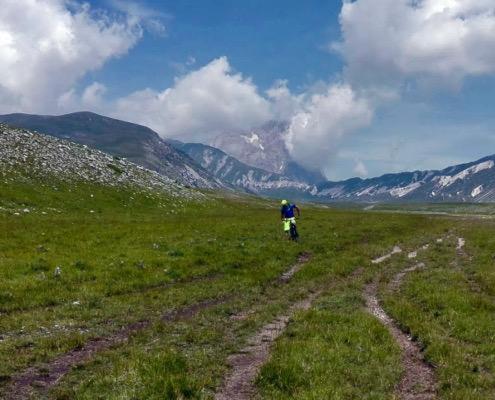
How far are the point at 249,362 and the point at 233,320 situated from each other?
15.1ft

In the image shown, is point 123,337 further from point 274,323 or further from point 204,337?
point 274,323

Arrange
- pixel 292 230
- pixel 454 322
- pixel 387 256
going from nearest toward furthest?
pixel 454 322 → pixel 387 256 → pixel 292 230

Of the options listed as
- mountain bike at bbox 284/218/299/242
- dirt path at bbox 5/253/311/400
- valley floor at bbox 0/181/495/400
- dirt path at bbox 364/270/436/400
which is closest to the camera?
dirt path at bbox 364/270/436/400

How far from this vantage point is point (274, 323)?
16.9 meters

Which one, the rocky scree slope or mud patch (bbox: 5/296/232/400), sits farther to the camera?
the rocky scree slope

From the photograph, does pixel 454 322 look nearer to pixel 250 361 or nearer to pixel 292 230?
pixel 250 361

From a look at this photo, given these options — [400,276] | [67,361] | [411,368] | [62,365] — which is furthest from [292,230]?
[62,365]

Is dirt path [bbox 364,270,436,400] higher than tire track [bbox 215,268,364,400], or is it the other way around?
tire track [bbox 215,268,364,400]

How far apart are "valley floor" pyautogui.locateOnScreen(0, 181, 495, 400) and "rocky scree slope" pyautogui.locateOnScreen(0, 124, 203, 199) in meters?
33.0

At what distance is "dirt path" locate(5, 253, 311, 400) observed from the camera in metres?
10.8

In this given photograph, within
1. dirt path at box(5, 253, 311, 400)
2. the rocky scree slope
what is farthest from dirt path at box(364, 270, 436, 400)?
the rocky scree slope

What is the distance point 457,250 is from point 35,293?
33.1 metres

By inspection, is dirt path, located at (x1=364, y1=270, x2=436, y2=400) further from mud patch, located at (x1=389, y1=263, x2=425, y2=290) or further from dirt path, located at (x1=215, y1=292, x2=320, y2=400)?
mud patch, located at (x1=389, y1=263, x2=425, y2=290)

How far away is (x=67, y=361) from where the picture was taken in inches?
503
